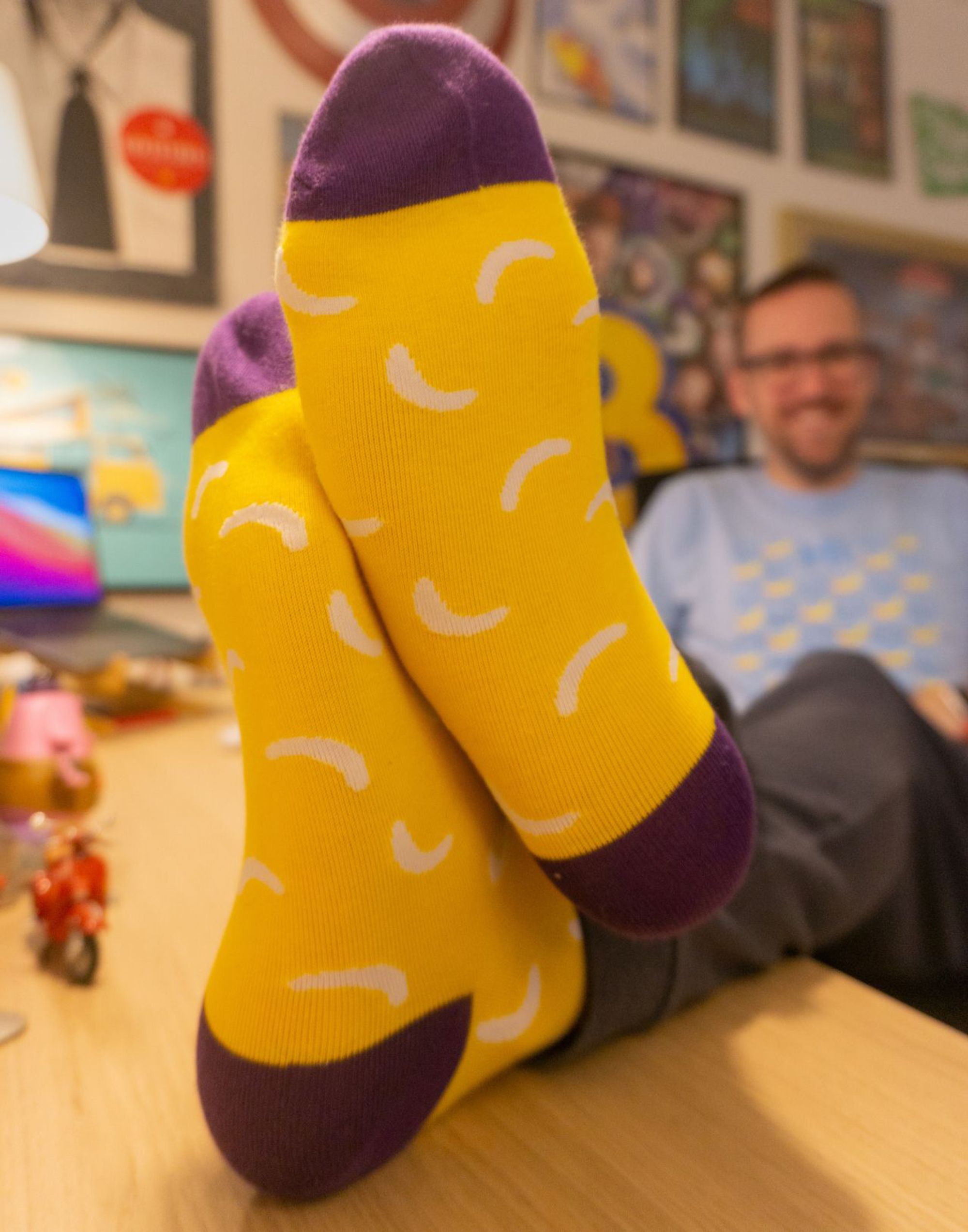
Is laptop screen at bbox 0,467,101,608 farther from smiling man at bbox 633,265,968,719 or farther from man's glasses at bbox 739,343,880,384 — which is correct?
man's glasses at bbox 739,343,880,384

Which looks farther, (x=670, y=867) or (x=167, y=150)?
(x=167, y=150)

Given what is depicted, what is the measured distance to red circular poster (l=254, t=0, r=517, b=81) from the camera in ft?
4.98

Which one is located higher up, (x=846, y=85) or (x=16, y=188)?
(x=846, y=85)

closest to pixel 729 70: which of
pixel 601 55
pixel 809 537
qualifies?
pixel 601 55

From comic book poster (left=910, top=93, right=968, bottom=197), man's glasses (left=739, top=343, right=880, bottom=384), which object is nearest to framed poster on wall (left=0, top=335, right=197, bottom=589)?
man's glasses (left=739, top=343, right=880, bottom=384)

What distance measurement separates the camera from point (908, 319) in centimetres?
216

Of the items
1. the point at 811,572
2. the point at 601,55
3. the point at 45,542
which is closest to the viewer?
the point at 45,542

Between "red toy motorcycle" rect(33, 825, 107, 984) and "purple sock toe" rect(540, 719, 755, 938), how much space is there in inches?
10.4

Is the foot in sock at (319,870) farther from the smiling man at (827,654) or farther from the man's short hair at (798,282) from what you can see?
the man's short hair at (798,282)

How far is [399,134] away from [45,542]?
3.38 feet

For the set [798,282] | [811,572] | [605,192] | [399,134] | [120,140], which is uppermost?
[605,192]

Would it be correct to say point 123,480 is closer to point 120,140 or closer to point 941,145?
point 120,140

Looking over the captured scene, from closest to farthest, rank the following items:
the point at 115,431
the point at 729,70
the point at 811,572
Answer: the point at 811,572 → the point at 115,431 → the point at 729,70

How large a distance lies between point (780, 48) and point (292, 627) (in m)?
2.29
